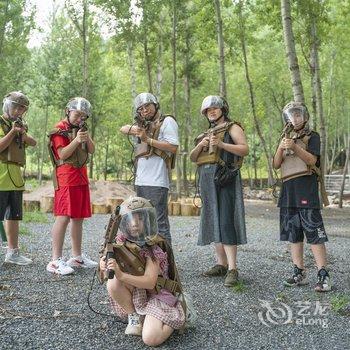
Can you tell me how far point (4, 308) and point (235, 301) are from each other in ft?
6.83

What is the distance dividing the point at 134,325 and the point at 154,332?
0.26 metres

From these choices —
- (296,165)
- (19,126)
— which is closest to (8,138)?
(19,126)

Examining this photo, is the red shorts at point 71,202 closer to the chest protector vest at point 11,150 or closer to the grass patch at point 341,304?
the chest protector vest at point 11,150

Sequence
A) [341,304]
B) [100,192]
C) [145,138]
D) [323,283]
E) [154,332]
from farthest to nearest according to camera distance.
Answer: [100,192]
[145,138]
[323,283]
[341,304]
[154,332]

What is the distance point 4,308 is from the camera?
13.6ft

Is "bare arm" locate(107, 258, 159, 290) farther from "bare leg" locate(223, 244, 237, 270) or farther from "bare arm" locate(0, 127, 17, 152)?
"bare arm" locate(0, 127, 17, 152)

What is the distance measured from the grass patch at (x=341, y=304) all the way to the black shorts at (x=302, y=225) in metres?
0.61

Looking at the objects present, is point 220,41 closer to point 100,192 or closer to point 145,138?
point 100,192

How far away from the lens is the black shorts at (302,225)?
4.88 meters

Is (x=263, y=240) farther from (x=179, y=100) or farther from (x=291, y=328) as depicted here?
(x=179, y=100)

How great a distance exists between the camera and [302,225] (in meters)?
5.00

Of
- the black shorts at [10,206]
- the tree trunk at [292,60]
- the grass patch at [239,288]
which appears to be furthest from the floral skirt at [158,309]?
the tree trunk at [292,60]

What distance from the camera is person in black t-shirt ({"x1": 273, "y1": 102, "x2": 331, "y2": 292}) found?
488cm

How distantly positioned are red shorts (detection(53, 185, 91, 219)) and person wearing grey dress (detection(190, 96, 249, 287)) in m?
1.35
